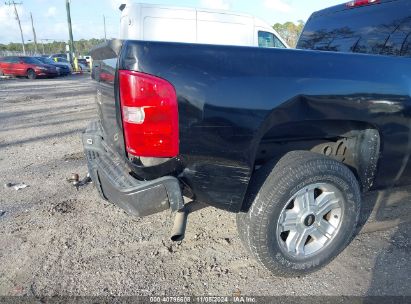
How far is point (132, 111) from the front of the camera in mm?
1956

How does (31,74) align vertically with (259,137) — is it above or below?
below

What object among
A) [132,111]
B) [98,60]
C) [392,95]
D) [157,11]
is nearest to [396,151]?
[392,95]

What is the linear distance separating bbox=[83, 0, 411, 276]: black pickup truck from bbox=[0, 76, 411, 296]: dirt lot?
234 mm

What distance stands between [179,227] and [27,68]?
944 inches

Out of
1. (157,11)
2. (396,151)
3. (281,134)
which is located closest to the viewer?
(281,134)

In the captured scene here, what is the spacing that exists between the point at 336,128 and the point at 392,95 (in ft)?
1.48

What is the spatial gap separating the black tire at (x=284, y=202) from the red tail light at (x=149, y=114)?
746 millimetres

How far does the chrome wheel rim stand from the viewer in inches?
97.8

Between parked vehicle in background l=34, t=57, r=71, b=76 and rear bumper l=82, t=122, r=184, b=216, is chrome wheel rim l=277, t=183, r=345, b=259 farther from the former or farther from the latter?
parked vehicle in background l=34, t=57, r=71, b=76

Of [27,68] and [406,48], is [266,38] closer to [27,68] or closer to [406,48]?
[406,48]

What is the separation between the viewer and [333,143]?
2830mm

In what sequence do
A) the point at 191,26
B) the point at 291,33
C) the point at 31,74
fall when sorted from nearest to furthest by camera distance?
the point at 191,26 → the point at 291,33 → the point at 31,74

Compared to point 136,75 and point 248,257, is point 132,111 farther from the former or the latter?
point 248,257

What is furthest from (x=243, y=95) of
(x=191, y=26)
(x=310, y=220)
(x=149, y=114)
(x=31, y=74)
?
(x=31, y=74)
